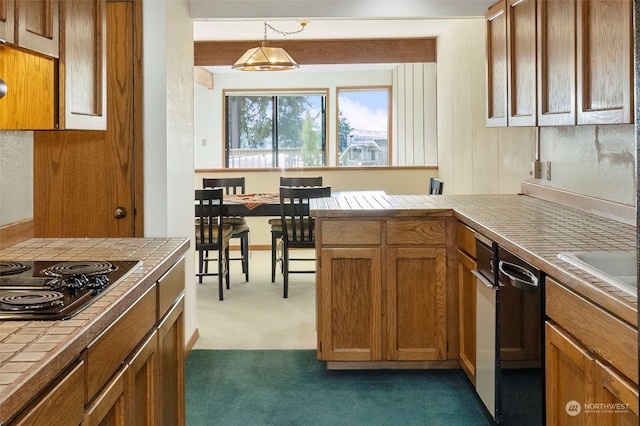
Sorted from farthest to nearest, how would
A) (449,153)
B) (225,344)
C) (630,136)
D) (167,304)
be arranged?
(449,153) < (225,344) < (630,136) < (167,304)

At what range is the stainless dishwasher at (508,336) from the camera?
6.68 ft

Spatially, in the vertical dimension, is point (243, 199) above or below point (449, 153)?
below

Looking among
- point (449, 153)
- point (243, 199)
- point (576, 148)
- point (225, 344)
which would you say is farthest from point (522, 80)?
point (449, 153)

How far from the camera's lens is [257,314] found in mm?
4785

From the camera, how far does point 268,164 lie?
10.4 m

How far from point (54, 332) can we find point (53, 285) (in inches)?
13.9

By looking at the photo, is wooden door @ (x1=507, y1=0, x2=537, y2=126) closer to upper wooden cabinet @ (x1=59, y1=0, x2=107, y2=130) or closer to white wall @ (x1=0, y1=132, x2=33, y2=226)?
upper wooden cabinet @ (x1=59, y1=0, x2=107, y2=130)

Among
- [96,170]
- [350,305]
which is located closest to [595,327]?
[350,305]

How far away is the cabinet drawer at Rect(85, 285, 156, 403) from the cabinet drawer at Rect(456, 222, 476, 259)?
163 cm

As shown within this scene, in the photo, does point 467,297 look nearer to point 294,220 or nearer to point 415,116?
point 294,220

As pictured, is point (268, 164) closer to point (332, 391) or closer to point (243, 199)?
point (243, 199)

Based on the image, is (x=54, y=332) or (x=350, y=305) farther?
(x=350, y=305)

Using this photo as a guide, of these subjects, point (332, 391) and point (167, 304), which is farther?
point (332, 391)

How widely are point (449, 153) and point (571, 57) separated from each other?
14.9 ft
